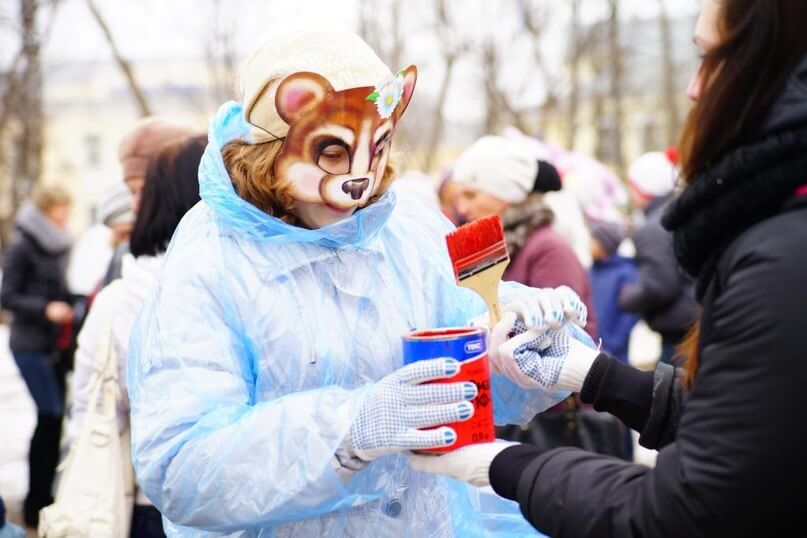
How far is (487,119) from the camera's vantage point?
18172 millimetres

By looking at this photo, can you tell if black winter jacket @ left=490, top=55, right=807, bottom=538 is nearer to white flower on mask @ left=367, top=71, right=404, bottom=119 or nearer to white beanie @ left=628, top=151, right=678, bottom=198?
white flower on mask @ left=367, top=71, right=404, bottom=119

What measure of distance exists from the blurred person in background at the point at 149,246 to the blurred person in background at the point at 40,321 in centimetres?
273

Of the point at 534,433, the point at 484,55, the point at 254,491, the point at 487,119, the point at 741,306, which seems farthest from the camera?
the point at 487,119

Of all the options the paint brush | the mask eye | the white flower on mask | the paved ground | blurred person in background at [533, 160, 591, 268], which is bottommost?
the paved ground

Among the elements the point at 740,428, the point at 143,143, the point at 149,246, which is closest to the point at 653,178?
the point at 143,143

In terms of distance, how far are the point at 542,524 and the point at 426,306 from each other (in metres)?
0.69

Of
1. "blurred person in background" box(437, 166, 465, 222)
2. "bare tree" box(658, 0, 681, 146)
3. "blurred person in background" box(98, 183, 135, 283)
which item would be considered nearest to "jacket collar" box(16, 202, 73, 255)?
"blurred person in background" box(98, 183, 135, 283)

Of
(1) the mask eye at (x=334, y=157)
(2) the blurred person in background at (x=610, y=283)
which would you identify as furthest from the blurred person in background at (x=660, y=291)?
(1) the mask eye at (x=334, y=157)

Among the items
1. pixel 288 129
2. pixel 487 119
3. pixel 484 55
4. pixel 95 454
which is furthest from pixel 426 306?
pixel 487 119

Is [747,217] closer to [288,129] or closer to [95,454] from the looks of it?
[288,129]

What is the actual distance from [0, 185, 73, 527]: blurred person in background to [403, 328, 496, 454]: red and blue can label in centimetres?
451

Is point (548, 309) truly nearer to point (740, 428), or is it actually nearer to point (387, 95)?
point (387, 95)

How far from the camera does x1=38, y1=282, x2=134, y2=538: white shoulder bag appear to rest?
2.83 meters

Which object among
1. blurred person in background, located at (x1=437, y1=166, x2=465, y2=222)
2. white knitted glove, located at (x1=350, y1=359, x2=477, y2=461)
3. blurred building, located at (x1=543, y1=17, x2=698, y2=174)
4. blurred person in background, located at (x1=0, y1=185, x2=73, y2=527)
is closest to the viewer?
white knitted glove, located at (x1=350, y1=359, x2=477, y2=461)
